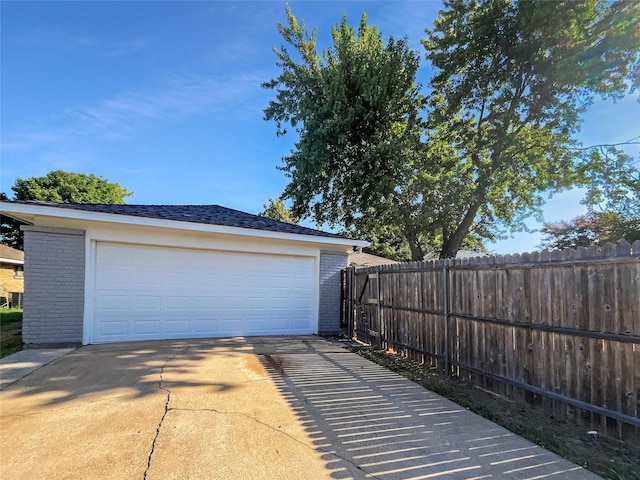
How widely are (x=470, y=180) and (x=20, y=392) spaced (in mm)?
12634

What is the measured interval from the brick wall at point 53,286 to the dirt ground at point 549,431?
6.66m

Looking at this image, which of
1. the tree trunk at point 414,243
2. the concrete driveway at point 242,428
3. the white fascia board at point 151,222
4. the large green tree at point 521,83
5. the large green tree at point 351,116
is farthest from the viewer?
the tree trunk at point 414,243

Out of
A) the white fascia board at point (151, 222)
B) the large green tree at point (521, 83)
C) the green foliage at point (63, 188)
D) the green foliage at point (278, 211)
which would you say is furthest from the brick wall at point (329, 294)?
the green foliage at point (63, 188)

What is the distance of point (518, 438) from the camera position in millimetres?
3174

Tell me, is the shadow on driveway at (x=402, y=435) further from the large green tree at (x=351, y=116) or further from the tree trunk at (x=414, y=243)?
the tree trunk at (x=414, y=243)

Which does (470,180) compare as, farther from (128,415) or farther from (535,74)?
(128,415)

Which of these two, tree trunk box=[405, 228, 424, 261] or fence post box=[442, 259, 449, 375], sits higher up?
tree trunk box=[405, 228, 424, 261]

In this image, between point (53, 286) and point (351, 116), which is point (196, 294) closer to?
point (53, 286)

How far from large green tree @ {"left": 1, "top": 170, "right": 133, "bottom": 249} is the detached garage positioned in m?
22.7

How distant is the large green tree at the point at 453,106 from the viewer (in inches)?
381

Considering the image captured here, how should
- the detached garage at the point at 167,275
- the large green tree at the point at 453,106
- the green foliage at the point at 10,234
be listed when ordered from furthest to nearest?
1. the green foliage at the point at 10,234
2. the large green tree at the point at 453,106
3. the detached garage at the point at 167,275

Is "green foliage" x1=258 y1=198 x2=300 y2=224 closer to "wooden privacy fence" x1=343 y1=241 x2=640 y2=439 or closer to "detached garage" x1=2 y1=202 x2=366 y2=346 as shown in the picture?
"detached garage" x1=2 y1=202 x2=366 y2=346

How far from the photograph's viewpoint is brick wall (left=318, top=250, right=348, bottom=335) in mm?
9164

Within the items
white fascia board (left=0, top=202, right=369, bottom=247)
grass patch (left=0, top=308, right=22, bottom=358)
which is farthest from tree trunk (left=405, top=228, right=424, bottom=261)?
grass patch (left=0, top=308, right=22, bottom=358)
